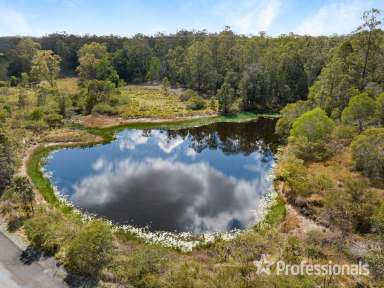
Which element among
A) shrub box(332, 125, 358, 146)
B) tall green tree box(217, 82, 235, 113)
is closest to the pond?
shrub box(332, 125, 358, 146)

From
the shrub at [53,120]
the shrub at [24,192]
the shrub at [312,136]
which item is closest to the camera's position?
the shrub at [24,192]

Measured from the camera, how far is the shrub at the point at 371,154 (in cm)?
3541

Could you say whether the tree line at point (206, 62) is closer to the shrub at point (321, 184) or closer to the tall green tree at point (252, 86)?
the tall green tree at point (252, 86)

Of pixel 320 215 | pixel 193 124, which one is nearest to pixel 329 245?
pixel 320 215

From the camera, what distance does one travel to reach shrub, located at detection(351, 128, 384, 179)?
35406 mm

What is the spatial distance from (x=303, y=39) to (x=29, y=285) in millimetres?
82998

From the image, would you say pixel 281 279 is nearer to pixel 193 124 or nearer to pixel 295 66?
pixel 193 124

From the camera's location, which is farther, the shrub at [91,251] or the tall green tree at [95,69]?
the tall green tree at [95,69]

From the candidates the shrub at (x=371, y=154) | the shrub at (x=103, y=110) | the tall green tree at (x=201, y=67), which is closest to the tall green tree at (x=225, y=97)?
the tall green tree at (x=201, y=67)

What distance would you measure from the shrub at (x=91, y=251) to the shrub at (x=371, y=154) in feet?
90.7

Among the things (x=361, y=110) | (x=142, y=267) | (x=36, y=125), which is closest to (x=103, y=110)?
(x=36, y=125)

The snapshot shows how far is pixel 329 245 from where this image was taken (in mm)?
24781

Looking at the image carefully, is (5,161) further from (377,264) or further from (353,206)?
(377,264)

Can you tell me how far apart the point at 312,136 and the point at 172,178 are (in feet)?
60.6
